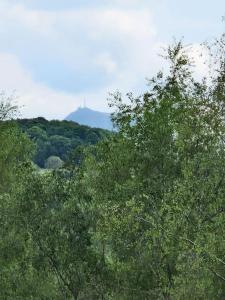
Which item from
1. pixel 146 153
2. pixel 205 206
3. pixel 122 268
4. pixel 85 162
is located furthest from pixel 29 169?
pixel 205 206

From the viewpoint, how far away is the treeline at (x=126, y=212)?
2812 cm

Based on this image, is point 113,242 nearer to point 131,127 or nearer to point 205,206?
point 205,206

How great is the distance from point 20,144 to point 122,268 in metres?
40.4

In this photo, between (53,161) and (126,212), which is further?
(53,161)

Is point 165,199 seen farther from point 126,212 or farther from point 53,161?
point 53,161

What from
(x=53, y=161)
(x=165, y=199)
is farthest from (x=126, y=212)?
(x=53, y=161)

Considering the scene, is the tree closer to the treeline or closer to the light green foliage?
the treeline

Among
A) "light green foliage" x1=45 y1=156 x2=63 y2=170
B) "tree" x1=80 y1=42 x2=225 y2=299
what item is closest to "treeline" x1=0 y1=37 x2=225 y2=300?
"tree" x1=80 y1=42 x2=225 y2=299

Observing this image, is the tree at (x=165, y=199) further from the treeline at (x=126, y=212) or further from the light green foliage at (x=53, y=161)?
the light green foliage at (x=53, y=161)

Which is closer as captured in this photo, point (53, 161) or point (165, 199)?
point (165, 199)

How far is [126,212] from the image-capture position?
94.6ft

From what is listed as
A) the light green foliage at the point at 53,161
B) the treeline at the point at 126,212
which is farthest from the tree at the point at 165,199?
the light green foliage at the point at 53,161

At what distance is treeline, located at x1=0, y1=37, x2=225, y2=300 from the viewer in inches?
1107

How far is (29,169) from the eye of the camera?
3756 centimetres
